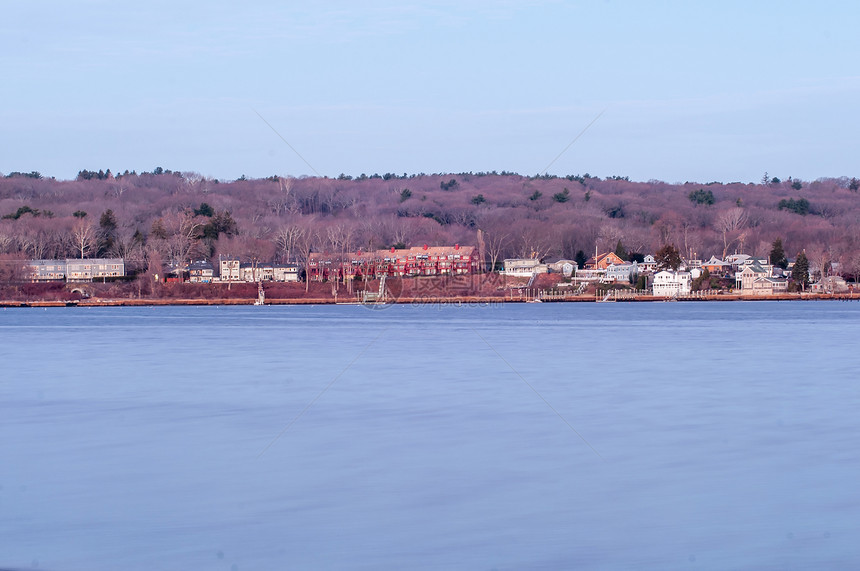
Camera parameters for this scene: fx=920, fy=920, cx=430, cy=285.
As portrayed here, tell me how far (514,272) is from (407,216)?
40.7 meters

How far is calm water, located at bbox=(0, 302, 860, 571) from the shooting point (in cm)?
730

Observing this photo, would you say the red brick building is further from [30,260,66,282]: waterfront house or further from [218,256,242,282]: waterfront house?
[30,260,66,282]: waterfront house

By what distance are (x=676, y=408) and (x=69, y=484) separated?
8.93m

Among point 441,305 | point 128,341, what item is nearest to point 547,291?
point 441,305

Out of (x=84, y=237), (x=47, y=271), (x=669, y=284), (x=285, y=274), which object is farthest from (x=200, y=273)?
(x=669, y=284)

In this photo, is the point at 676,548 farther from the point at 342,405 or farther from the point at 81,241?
the point at 81,241

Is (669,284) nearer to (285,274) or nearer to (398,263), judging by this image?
(398,263)

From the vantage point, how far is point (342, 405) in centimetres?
1470

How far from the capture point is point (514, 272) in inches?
2879

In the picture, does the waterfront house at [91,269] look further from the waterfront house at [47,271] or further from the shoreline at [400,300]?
the shoreline at [400,300]

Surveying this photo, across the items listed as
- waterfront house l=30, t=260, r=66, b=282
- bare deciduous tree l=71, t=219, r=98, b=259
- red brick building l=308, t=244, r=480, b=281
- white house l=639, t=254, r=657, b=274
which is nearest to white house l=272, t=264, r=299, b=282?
red brick building l=308, t=244, r=480, b=281

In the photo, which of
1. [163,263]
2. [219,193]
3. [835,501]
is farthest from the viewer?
[219,193]

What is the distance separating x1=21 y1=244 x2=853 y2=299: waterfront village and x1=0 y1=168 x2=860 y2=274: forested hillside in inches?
105

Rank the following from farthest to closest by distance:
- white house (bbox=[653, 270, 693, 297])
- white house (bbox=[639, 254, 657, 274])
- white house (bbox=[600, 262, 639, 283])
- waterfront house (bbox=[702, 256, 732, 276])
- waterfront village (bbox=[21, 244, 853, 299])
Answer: waterfront house (bbox=[702, 256, 732, 276]), white house (bbox=[639, 254, 657, 274]), white house (bbox=[600, 262, 639, 283]), waterfront village (bbox=[21, 244, 853, 299]), white house (bbox=[653, 270, 693, 297])
